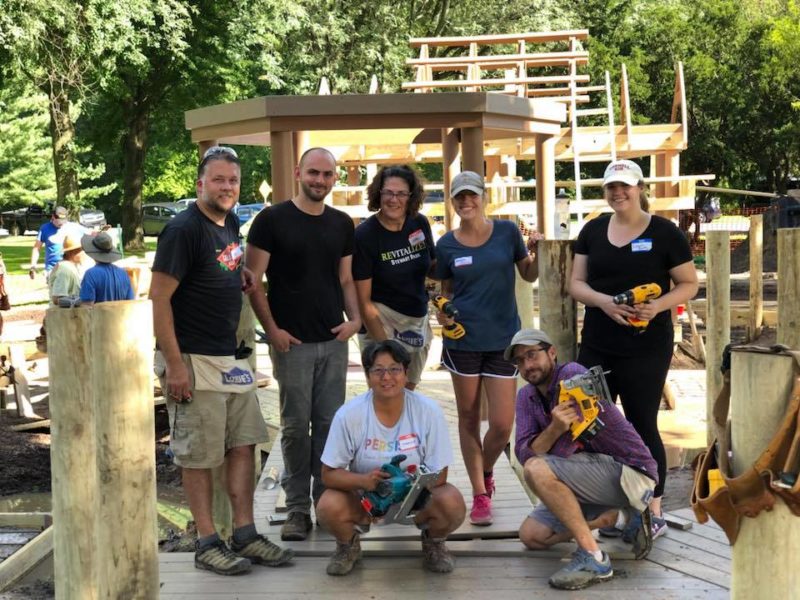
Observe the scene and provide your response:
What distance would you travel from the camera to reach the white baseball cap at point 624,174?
4.68 meters

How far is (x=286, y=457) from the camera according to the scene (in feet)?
16.8

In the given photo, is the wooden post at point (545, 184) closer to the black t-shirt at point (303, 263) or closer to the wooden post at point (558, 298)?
the wooden post at point (558, 298)

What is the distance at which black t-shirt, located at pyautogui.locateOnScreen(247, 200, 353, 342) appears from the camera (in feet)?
15.8

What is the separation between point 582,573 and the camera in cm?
435

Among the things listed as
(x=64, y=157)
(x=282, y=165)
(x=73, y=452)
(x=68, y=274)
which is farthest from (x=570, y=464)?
(x=64, y=157)

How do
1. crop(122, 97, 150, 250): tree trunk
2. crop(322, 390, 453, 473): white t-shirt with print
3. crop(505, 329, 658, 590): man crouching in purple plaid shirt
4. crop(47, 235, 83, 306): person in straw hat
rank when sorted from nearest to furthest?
crop(505, 329, 658, 590): man crouching in purple plaid shirt
crop(322, 390, 453, 473): white t-shirt with print
crop(47, 235, 83, 306): person in straw hat
crop(122, 97, 150, 250): tree trunk

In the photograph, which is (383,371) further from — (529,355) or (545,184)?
(545,184)

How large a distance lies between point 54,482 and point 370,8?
2632 centimetres

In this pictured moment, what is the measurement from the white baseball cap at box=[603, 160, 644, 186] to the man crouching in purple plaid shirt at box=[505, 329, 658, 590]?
78cm

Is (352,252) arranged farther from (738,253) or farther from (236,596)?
(738,253)

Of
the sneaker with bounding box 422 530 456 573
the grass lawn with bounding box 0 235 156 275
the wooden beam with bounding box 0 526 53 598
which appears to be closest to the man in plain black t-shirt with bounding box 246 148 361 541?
the sneaker with bounding box 422 530 456 573

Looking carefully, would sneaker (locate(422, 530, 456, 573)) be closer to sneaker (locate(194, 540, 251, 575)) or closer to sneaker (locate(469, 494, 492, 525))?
sneaker (locate(469, 494, 492, 525))

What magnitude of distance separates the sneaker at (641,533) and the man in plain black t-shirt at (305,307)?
1495 mm

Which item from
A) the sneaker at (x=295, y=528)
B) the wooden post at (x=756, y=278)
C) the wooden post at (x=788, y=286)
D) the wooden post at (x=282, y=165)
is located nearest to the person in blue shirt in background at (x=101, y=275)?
the wooden post at (x=282, y=165)
